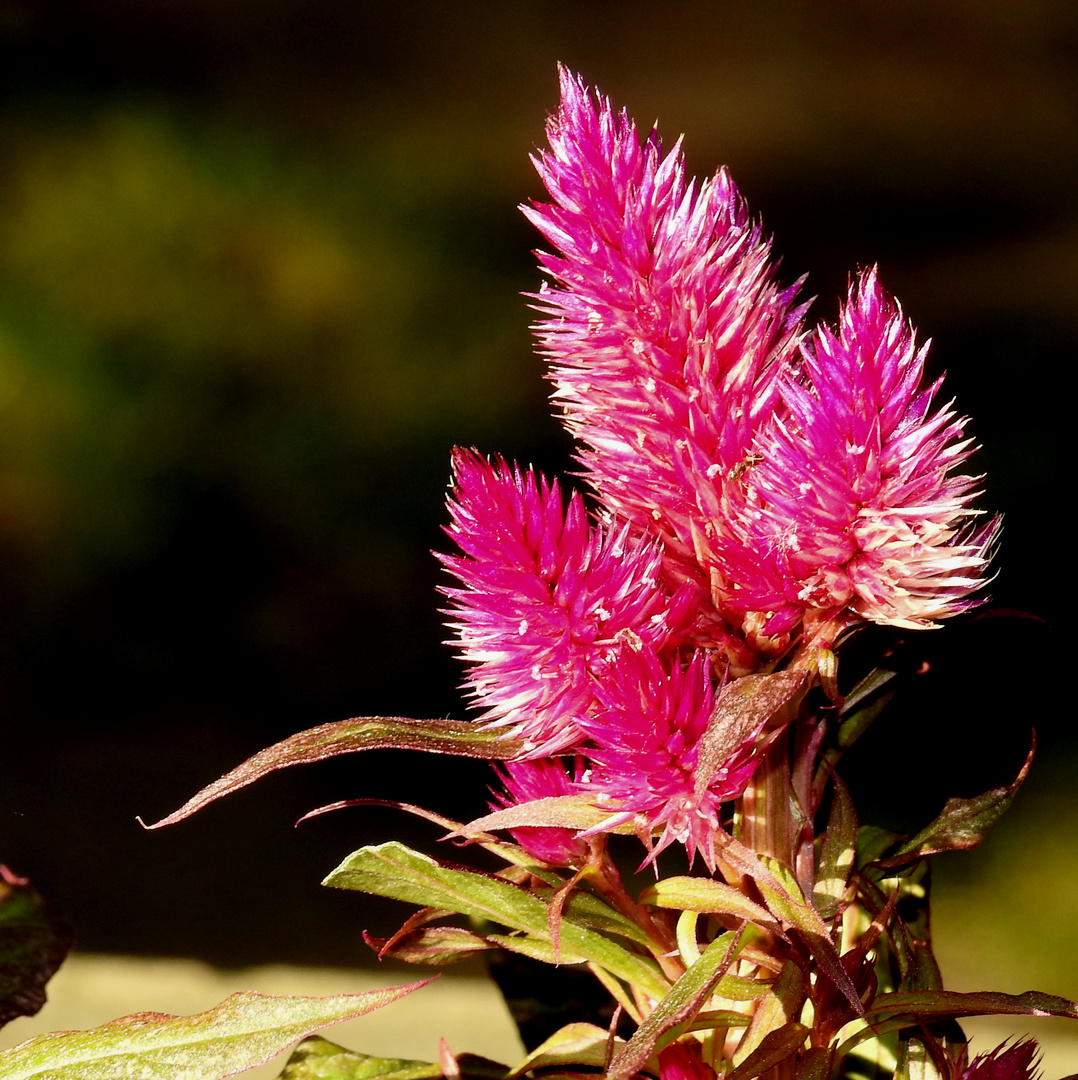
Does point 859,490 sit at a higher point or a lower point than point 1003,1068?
→ higher

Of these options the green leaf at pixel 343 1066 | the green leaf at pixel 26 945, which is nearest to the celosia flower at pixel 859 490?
the green leaf at pixel 343 1066

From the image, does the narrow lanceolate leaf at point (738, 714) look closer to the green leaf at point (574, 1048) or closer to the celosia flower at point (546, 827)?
the celosia flower at point (546, 827)

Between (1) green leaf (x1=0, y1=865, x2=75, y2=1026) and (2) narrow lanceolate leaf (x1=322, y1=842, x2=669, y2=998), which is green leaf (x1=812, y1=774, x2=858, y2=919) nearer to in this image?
(2) narrow lanceolate leaf (x1=322, y1=842, x2=669, y2=998)

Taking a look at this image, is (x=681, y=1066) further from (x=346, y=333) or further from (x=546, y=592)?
(x=346, y=333)

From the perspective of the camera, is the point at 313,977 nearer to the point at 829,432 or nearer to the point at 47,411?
the point at 47,411

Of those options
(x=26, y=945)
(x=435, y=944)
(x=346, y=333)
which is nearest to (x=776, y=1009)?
(x=435, y=944)
